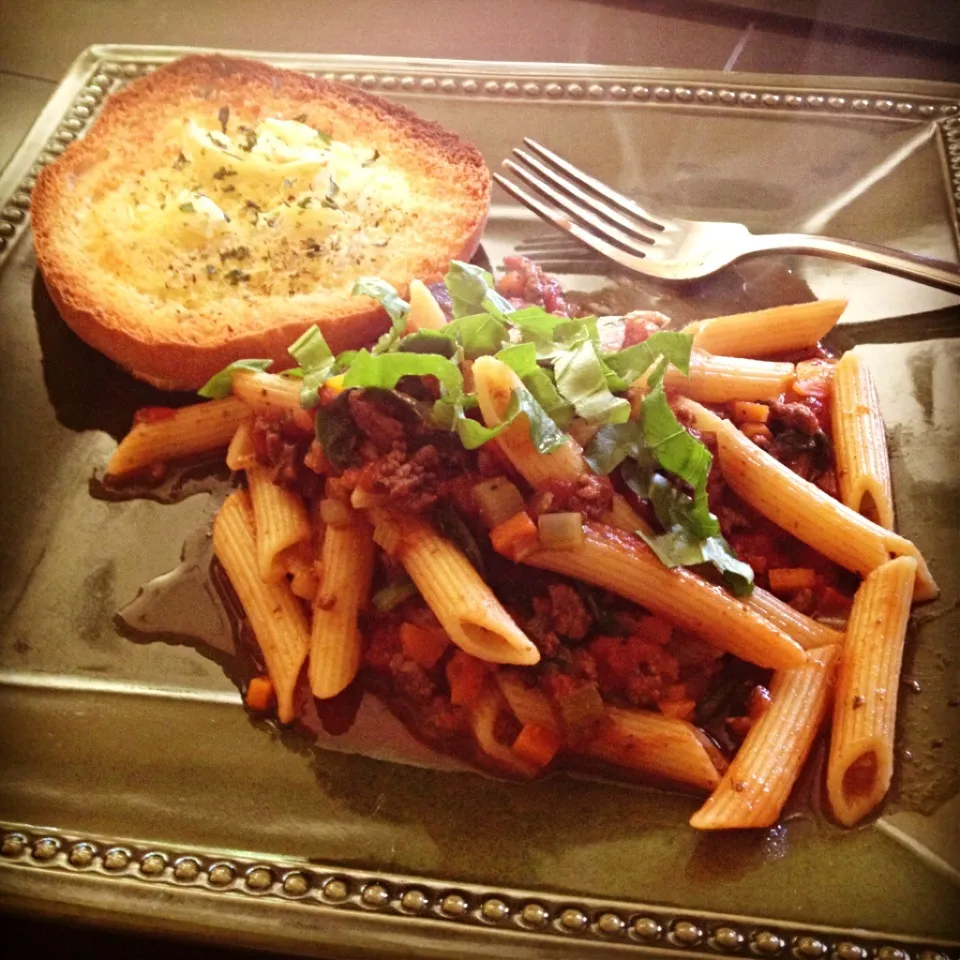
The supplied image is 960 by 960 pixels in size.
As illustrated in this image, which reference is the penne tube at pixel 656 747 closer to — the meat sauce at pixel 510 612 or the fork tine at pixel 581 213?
the meat sauce at pixel 510 612

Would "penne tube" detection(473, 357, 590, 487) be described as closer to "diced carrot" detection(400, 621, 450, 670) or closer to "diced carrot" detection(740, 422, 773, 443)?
"diced carrot" detection(400, 621, 450, 670)

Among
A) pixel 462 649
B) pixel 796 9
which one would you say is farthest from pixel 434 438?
pixel 796 9

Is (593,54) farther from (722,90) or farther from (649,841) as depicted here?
(649,841)

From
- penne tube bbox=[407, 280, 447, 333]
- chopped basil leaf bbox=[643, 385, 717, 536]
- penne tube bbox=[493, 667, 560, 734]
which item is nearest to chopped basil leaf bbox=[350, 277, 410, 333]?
penne tube bbox=[407, 280, 447, 333]

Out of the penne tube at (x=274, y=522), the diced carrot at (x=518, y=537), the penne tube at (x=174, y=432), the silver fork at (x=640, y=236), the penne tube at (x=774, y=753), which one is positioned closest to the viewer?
the penne tube at (x=774, y=753)

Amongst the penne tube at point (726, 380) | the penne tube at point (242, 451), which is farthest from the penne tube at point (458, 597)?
the penne tube at point (726, 380)

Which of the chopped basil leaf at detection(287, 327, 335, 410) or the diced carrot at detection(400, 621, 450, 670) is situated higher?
the chopped basil leaf at detection(287, 327, 335, 410)
